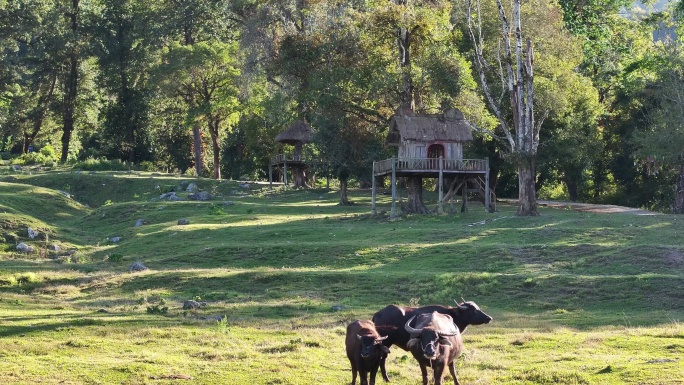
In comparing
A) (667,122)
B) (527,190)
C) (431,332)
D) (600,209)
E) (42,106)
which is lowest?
(431,332)

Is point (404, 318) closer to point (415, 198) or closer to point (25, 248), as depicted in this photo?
point (25, 248)

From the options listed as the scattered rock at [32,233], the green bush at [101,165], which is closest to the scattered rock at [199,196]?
the scattered rock at [32,233]

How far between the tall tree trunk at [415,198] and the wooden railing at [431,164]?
1.57 m

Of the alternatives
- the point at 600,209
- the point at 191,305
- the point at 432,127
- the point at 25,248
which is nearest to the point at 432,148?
the point at 432,127

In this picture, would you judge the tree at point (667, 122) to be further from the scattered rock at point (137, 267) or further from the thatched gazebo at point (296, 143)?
the scattered rock at point (137, 267)

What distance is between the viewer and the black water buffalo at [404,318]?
18.6m

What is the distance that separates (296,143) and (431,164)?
73.0ft

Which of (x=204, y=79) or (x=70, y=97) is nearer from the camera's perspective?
(x=204, y=79)

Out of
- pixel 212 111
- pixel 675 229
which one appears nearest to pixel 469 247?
pixel 675 229

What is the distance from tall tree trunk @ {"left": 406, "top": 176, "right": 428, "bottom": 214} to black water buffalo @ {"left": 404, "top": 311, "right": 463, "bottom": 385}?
38.8 meters

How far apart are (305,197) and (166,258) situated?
3107cm

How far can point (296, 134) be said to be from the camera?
75.3 meters

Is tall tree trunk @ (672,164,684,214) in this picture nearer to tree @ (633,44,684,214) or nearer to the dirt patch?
tree @ (633,44,684,214)

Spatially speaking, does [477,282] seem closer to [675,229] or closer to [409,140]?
[675,229]
